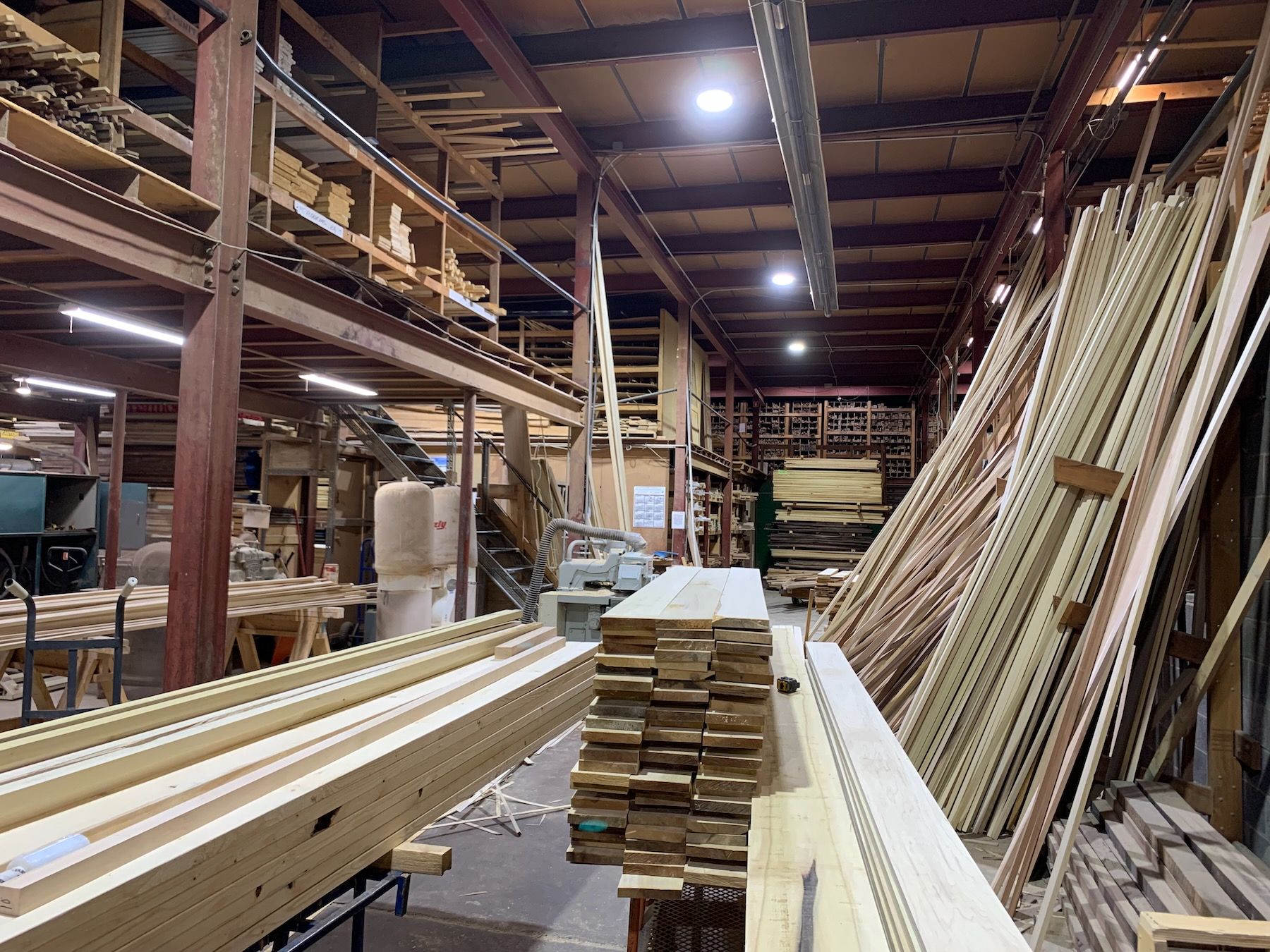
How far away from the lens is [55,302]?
5.43 m

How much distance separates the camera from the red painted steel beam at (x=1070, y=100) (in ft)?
19.4

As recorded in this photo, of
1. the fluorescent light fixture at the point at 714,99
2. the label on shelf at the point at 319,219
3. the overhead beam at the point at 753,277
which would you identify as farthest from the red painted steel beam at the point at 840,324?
the label on shelf at the point at 319,219

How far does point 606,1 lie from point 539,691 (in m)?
5.81

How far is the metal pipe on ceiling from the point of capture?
5039 mm

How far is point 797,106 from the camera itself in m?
6.18

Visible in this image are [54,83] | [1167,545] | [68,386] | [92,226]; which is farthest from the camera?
→ [68,386]

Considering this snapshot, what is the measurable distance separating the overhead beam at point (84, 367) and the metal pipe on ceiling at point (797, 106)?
451 cm

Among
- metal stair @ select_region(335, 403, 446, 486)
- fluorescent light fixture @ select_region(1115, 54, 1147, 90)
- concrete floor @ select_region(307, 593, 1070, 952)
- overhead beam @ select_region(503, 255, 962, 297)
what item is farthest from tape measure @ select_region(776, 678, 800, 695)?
overhead beam @ select_region(503, 255, 962, 297)

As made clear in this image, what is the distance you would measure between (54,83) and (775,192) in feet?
26.6

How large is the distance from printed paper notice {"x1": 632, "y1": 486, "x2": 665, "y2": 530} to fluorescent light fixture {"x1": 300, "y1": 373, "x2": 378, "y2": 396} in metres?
5.03

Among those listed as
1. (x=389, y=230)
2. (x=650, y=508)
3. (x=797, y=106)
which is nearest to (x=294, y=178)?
(x=389, y=230)

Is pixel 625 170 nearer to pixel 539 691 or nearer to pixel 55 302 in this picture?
pixel 55 302

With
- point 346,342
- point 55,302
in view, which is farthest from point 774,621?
point 55,302

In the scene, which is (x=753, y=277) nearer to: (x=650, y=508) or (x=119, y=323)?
(x=650, y=508)
